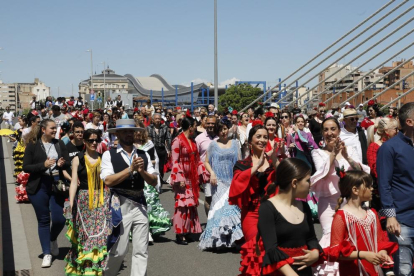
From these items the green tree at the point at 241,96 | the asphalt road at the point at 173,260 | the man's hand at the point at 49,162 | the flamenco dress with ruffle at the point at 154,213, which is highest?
the green tree at the point at 241,96

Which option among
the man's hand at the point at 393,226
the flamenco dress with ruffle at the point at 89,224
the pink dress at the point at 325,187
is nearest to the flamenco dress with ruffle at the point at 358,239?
the man's hand at the point at 393,226

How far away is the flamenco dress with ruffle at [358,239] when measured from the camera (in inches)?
196

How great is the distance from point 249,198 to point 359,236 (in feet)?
4.74

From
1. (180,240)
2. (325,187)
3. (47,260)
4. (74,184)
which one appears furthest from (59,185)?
(325,187)

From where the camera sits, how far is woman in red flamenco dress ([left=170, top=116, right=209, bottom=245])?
9586 mm

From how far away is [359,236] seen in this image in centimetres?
500

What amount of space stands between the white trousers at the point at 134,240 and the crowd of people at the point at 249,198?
1 cm

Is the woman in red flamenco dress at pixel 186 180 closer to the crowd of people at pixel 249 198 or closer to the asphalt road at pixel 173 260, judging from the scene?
the crowd of people at pixel 249 198

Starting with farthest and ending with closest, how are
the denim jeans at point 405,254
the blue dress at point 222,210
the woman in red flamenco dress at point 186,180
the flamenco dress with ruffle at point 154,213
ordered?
1. the flamenco dress with ruffle at point 154,213
2. the woman in red flamenco dress at point 186,180
3. the blue dress at point 222,210
4. the denim jeans at point 405,254

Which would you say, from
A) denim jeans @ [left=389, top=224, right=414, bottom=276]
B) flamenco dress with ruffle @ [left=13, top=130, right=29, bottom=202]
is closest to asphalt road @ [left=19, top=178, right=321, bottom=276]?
denim jeans @ [left=389, top=224, right=414, bottom=276]

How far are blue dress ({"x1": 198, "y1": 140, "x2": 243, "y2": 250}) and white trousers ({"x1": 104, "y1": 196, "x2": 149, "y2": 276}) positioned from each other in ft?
7.81

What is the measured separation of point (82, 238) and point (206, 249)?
2.26 metres

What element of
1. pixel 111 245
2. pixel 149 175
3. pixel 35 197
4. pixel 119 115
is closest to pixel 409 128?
pixel 149 175

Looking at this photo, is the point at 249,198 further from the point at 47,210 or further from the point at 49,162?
the point at 47,210
